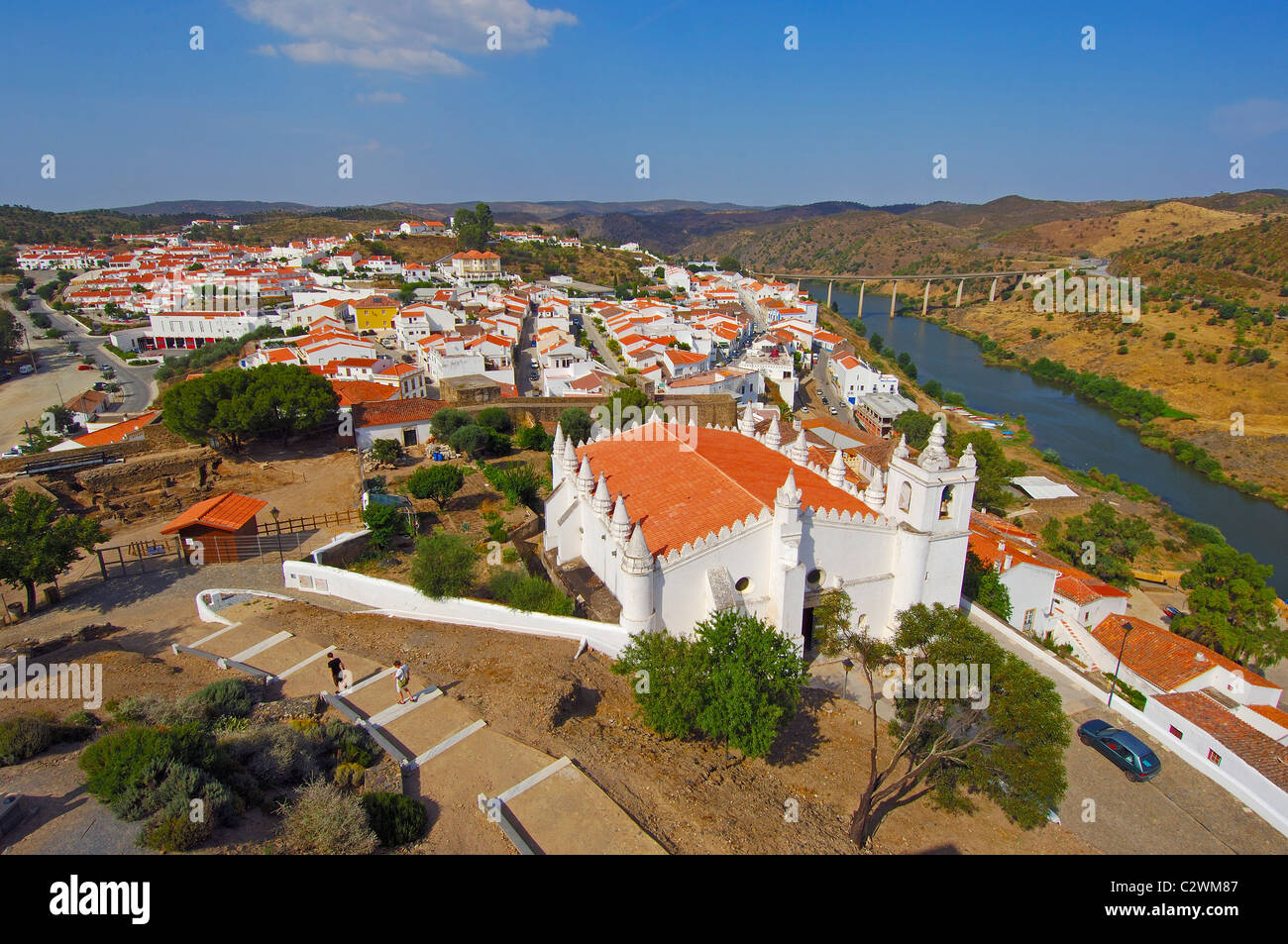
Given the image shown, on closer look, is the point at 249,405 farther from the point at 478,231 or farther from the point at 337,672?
the point at 478,231

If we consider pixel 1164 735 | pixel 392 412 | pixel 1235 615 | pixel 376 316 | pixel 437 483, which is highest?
pixel 376 316

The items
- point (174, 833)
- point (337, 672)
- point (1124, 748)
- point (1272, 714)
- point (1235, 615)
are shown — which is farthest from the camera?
point (1235, 615)

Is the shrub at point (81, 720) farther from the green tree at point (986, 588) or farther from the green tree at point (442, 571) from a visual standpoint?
the green tree at point (986, 588)

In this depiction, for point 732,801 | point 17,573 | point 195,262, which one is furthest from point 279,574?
Answer: point 195,262

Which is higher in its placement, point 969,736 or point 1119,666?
point 969,736

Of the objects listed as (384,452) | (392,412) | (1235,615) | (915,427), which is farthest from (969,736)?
(915,427)

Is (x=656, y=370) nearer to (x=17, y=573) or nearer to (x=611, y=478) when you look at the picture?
(x=611, y=478)
